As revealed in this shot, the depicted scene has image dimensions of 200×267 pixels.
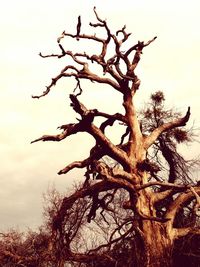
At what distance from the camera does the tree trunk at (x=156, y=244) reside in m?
11.8

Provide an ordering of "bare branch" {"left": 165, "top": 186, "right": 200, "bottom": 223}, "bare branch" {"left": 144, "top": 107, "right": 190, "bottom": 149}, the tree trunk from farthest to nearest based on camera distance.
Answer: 1. "bare branch" {"left": 144, "top": 107, "right": 190, "bottom": 149}
2. "bare branch" {"left": 165, "top": 186, "right": 200, "bottom": 223}
3. the tree trunk

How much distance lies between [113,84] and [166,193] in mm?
3897

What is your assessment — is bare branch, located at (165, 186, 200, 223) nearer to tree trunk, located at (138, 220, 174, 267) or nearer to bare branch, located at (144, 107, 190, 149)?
tree trunk, located at (138, 220, 174, 267)

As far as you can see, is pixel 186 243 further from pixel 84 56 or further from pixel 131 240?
pixel 84 56

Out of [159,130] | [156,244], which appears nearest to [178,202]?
[156,244]

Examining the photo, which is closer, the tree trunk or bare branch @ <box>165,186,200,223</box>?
the tree trunk

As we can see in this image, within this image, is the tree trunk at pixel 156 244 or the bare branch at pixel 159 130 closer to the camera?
the tree trunk at pixel 156 244

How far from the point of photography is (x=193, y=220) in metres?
13.0

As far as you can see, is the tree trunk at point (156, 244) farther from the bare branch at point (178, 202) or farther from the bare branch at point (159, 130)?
the bare branch at point (159, 130)

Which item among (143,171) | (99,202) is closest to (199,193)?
(143,171)

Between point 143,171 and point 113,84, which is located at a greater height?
point 113,84

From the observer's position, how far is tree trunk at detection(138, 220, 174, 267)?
38.7 feet

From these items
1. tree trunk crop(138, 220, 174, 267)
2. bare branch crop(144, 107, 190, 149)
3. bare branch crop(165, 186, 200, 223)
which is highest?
bare branch crop(144, 107, 190, 149)

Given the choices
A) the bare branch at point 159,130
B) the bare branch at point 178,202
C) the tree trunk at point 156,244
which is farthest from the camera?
the bare branch at point 159,130
